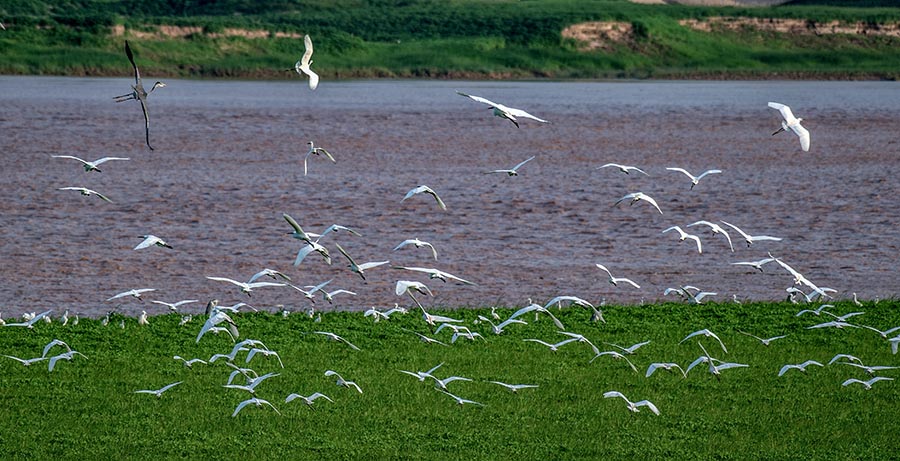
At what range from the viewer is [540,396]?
14.8 m

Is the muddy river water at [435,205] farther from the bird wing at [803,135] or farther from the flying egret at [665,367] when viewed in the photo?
the bird wing at [803,135]

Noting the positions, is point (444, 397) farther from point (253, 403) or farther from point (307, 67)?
point (307, 67)

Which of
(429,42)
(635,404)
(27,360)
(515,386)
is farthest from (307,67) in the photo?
(429,42)

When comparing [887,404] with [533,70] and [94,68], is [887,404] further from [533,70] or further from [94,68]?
[533,70]

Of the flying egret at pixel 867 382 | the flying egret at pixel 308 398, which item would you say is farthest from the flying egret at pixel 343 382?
the flying egret at pixel 867 382

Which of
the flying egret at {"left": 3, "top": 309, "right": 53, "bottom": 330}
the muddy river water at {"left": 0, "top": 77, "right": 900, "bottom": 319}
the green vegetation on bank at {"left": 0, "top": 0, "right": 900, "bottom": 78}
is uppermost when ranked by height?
the flying egret at {"left": 3, "top": 309, "right": 53, "bottom": 330}

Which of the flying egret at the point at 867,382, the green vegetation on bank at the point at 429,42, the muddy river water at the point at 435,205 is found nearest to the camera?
the flying egret at the point at 867,382

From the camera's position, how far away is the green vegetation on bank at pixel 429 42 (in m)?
123

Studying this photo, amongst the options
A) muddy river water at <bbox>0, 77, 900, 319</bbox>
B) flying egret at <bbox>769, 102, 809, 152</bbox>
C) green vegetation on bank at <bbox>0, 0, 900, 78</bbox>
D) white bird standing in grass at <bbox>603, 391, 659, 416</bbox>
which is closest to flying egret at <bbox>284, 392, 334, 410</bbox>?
white bird standing in grass at <bbox>603, 391, 659, 416</bbox>

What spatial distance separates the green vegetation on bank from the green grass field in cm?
10011

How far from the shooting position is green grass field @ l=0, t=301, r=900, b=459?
12961mm

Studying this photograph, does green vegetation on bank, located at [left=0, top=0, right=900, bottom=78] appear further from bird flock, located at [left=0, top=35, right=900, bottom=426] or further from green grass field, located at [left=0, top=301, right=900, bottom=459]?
green grass field, located at [left=0, top=301, right=900, bottom=459]

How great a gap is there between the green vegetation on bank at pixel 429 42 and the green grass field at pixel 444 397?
328 ft

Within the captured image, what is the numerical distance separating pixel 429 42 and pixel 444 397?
132 metres
